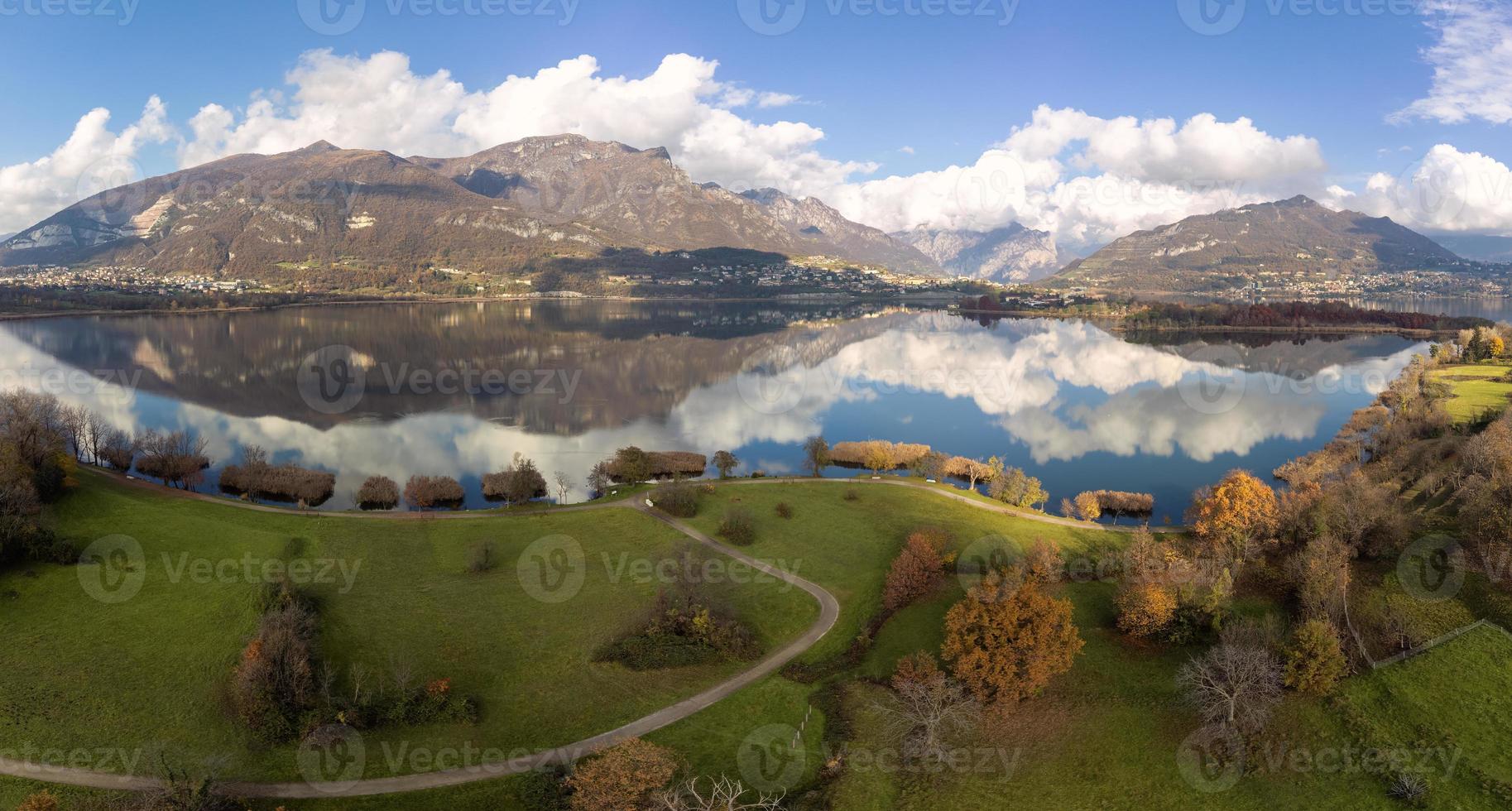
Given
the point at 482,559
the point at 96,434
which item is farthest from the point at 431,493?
the point at 96,434

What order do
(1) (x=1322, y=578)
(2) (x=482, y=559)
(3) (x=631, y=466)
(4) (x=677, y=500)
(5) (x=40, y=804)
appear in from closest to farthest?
(5) (x=40, y=804) < (1) (x=1322, y=578) < (2) (x=482, y=559) < (4) (x=677, y=500) < (3) (x=631, y=466)

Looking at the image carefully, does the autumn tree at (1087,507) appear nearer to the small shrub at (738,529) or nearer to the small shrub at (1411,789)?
the small shrub at (738,529)

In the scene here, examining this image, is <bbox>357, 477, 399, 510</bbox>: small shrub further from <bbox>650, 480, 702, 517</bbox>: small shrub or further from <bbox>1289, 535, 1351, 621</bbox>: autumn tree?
<bbox>1289, 535, 1351, 621</bbox>: autumn tree

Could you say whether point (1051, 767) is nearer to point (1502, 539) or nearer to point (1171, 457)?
point (1502, 539)

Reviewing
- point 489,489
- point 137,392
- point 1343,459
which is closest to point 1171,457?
point 1343,459

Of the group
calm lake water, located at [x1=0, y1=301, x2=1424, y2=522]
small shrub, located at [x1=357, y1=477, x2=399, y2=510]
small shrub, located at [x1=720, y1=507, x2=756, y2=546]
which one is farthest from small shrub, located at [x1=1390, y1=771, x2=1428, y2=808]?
small shrub, located at [x1=357, y1=477, x2=399, y2=510]

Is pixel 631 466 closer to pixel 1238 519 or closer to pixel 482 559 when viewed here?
pixel 482 559
